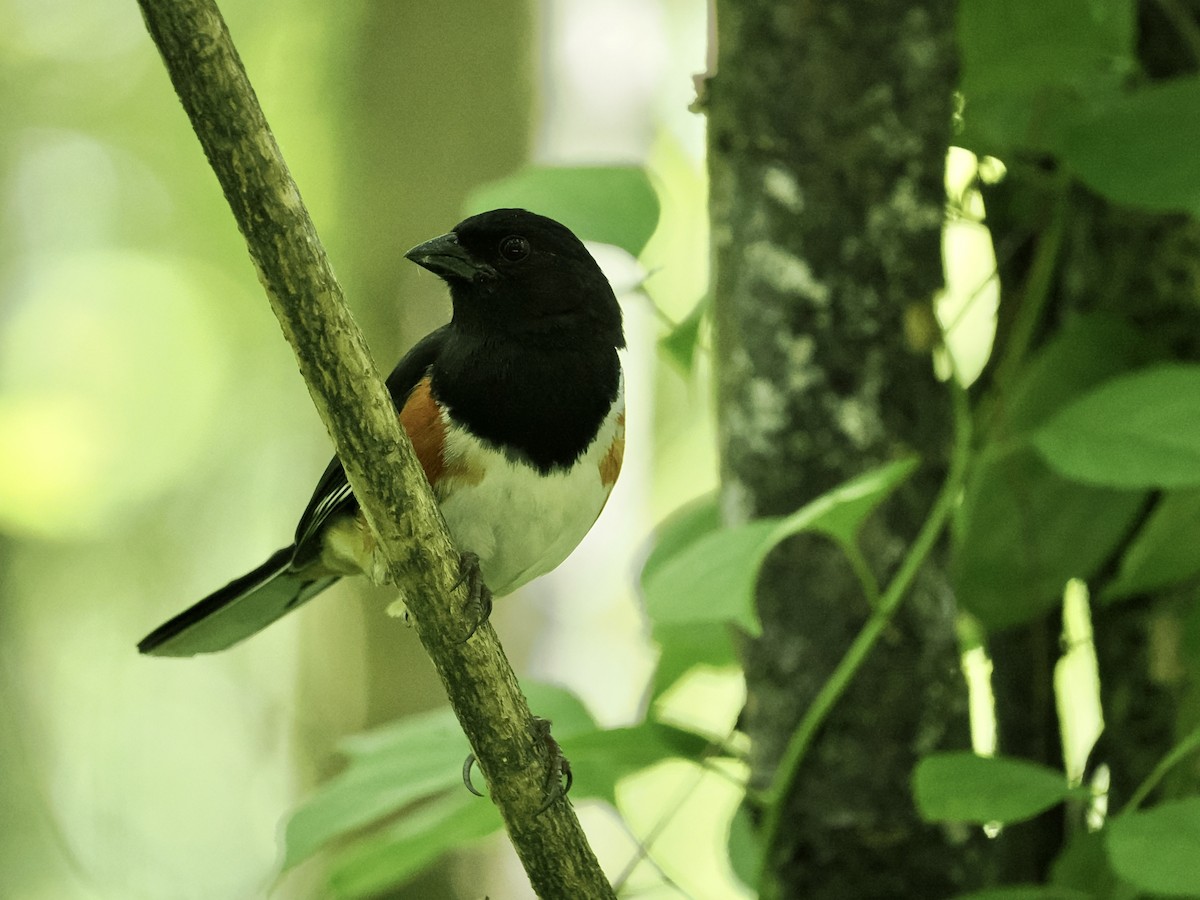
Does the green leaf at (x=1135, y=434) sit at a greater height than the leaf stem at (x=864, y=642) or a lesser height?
greater

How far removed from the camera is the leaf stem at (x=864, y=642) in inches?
67.5

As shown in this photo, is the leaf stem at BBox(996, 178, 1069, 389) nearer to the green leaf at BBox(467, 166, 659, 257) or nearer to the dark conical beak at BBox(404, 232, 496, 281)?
the green leaf at BBox(467, 166, 659, 257)

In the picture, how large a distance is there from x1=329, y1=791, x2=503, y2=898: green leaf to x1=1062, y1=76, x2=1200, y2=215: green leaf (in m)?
1.17

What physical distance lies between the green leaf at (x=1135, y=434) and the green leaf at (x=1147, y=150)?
0.27 meters

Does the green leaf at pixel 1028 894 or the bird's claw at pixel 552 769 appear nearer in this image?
the bird's claw at pixel 552 769

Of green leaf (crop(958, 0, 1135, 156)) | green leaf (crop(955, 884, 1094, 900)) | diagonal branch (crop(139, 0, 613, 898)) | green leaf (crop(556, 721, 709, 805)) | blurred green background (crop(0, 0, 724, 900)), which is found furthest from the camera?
blurred green background (crop(0, 0, 724, 900))

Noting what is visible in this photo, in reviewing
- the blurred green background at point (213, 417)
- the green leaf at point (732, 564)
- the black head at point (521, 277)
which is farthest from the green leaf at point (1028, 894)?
the blurred green background at point (213, 417)

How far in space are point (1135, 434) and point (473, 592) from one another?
786mm

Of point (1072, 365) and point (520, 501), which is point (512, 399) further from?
point (1072, 365)

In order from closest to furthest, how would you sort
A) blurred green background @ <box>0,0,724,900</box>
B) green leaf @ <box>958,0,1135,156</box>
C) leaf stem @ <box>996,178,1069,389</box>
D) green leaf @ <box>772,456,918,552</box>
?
green leaf @ <box>772,456,918,552</box>
green leaf @ <box>958,0,1135,156</box>
leaf stem @ <box>996,178,1069,389</box>
blurred green background @ <box>0,0,724,900</box>

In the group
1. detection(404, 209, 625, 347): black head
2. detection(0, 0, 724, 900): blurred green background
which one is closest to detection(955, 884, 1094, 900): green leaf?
detection(404, 209, 625, 347): black head

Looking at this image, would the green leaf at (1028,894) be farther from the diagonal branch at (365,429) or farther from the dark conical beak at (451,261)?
the dark conical beak at (451,261)

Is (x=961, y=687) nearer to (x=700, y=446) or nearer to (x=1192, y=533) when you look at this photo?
(x=1192, y=533)

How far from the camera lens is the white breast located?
1.62 m
